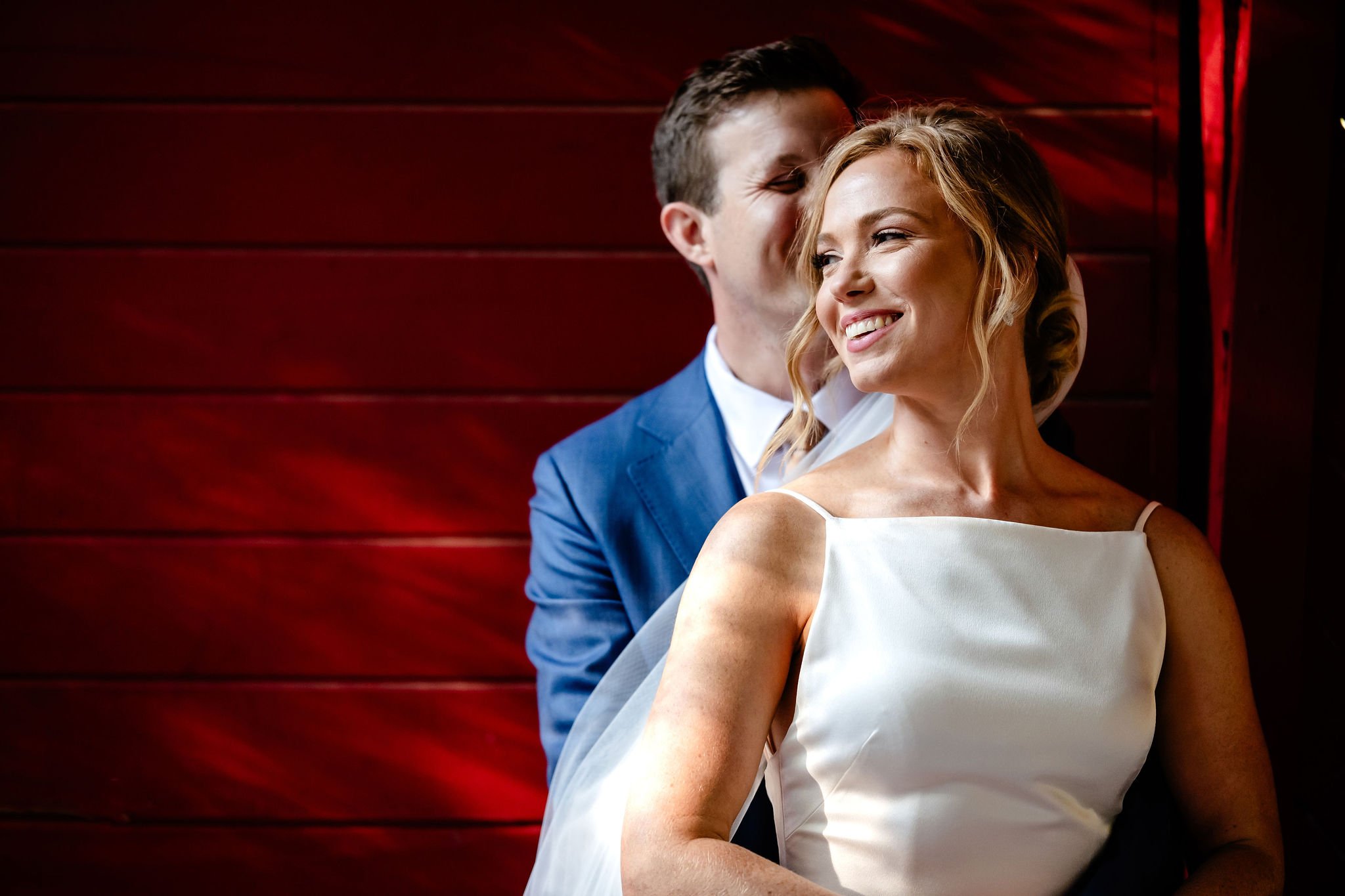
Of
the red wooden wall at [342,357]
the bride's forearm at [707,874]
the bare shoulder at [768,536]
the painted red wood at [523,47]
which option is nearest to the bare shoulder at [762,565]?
the bare shoulder at [768,536]

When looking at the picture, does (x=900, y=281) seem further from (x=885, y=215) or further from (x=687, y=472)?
(x=687, y=472)

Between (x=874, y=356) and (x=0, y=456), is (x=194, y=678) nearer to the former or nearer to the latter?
(x=0, y=456)

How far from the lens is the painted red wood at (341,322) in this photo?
7.30 ft

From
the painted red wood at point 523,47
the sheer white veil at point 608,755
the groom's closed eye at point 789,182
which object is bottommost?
the sheer white veil at point 608,755

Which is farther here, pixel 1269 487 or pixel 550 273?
pixel 550 273

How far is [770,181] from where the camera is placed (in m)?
1.90

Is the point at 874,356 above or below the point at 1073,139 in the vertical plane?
below

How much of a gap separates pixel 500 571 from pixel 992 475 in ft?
3.97

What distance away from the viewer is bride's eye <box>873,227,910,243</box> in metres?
1.33

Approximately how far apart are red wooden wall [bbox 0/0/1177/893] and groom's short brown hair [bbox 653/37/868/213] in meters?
0.21

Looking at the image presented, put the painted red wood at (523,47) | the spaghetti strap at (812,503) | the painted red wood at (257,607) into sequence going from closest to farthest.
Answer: the spaghetti strap at (812,503), the painted red wood at (523,47), the painted red wood at (257,607)

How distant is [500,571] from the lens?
2.29m

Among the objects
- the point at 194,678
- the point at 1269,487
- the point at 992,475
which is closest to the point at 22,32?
the point at 194,678

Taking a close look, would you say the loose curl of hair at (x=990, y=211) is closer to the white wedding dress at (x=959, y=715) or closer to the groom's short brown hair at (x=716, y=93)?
the white wedding dress at (x=959, y=715)
